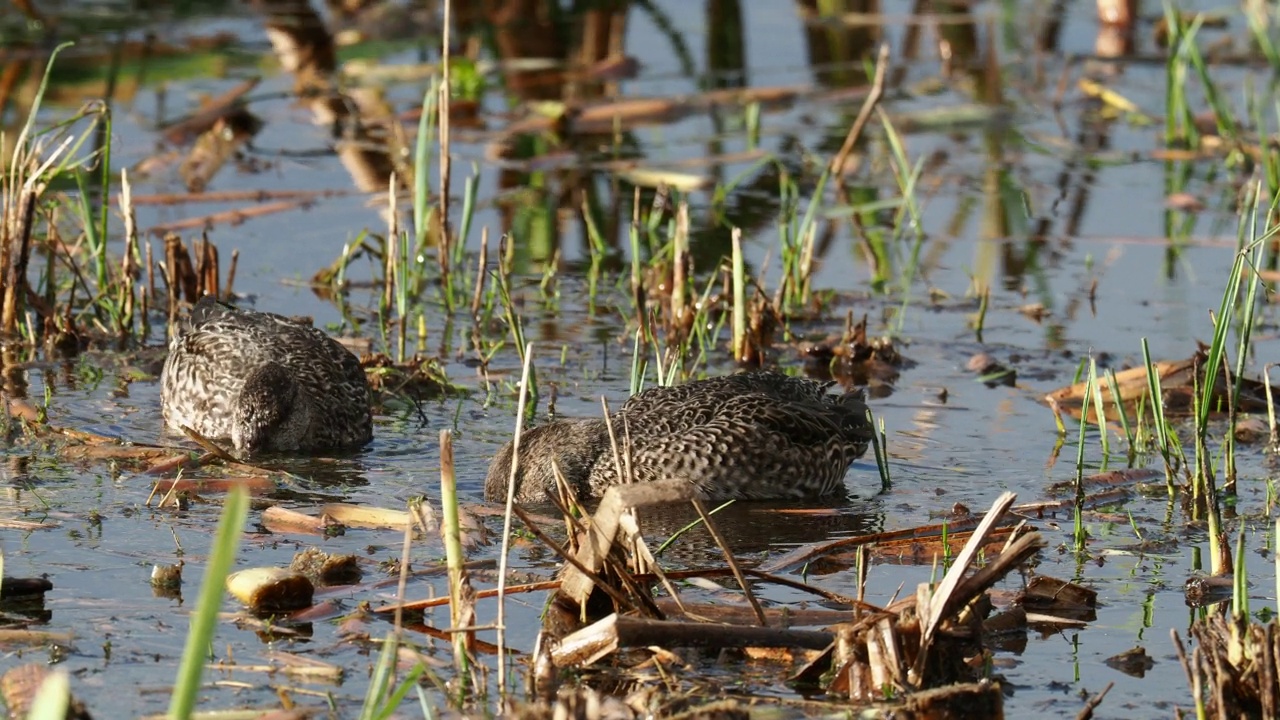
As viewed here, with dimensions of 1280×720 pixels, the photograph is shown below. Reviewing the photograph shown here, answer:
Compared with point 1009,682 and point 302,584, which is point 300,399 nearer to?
point 302,584

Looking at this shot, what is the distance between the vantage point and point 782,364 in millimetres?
9453

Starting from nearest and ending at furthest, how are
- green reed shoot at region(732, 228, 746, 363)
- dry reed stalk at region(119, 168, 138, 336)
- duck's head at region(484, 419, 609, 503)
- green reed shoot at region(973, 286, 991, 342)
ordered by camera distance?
1. duck's head at region(484, 419, 609, 503)
2. green reed shoot at region(732, 228, 746, 363)
3. dry reed stalk at region(119, 168, 138, 336)
4. green reed shoot at region(973, 286, 991, 342)

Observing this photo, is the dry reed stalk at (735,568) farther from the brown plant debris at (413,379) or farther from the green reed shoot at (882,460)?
the brown plant debris at (413,379)

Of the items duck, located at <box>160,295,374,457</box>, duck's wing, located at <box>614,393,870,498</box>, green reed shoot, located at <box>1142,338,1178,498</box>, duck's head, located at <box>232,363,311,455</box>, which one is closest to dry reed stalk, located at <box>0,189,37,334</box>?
duck, located at <box>160,295,374,457</box>

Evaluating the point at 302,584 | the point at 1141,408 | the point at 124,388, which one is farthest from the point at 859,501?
the point at 124,388

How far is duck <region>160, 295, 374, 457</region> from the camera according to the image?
7973 mm

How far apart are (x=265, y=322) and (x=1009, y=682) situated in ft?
14.6

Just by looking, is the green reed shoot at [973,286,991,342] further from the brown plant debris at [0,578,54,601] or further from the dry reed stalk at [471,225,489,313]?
the brown plant debris at [0,578,54,601]

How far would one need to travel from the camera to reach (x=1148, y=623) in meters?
5.89

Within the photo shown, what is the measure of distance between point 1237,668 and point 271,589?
2.62 m

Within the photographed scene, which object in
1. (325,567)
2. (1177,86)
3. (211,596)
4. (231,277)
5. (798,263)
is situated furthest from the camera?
(1177,86)

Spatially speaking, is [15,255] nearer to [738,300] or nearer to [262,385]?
[262,385]

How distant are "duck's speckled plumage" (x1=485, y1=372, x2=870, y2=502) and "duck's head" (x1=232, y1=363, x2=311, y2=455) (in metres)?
0.97

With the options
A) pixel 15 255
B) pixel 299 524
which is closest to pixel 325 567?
pixel 299 524
